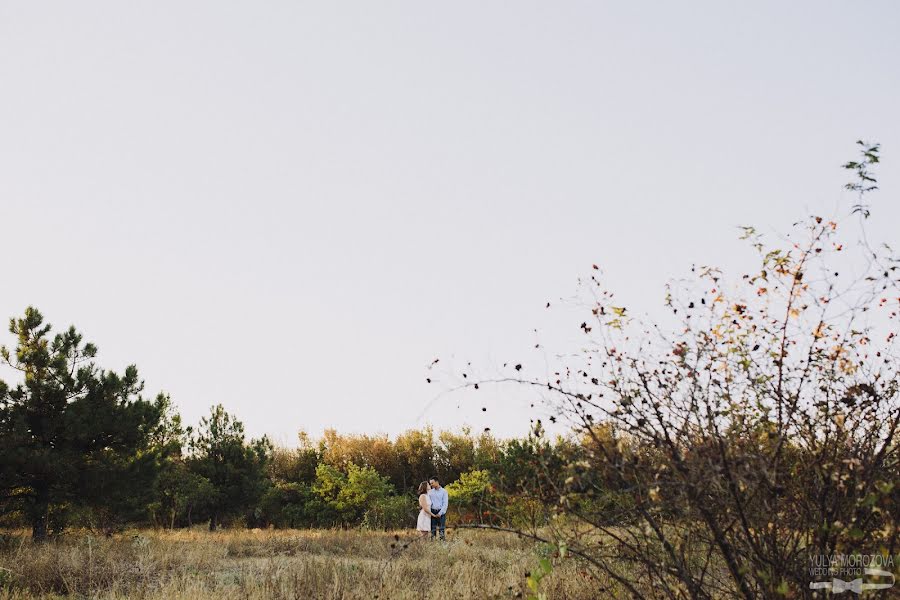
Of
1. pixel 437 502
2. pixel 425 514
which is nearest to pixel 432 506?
pixel 437 502

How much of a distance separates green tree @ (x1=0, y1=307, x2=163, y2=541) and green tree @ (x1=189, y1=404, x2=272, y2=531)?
644 cm

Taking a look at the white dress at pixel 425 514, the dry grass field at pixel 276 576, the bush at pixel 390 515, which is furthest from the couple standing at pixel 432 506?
the bush at pixel 390 515

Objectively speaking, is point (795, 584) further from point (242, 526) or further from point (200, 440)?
point (242, 526)

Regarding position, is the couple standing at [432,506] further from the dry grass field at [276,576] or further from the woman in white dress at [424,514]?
the dry grass field at [276,576]

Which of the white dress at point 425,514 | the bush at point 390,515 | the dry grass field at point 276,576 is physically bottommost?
the bush at point 390,515

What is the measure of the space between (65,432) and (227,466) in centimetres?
810

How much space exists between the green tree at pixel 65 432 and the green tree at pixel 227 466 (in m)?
6.44

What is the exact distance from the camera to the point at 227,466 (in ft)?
68.4

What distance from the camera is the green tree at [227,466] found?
68.3 feet

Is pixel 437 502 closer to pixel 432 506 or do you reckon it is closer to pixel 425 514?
pixel 432 506

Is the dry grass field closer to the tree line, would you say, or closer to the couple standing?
the tree line

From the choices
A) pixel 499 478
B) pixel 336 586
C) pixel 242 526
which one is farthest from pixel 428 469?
pixel 499 478

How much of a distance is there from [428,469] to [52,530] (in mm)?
16038

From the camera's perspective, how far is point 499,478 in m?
3.51
